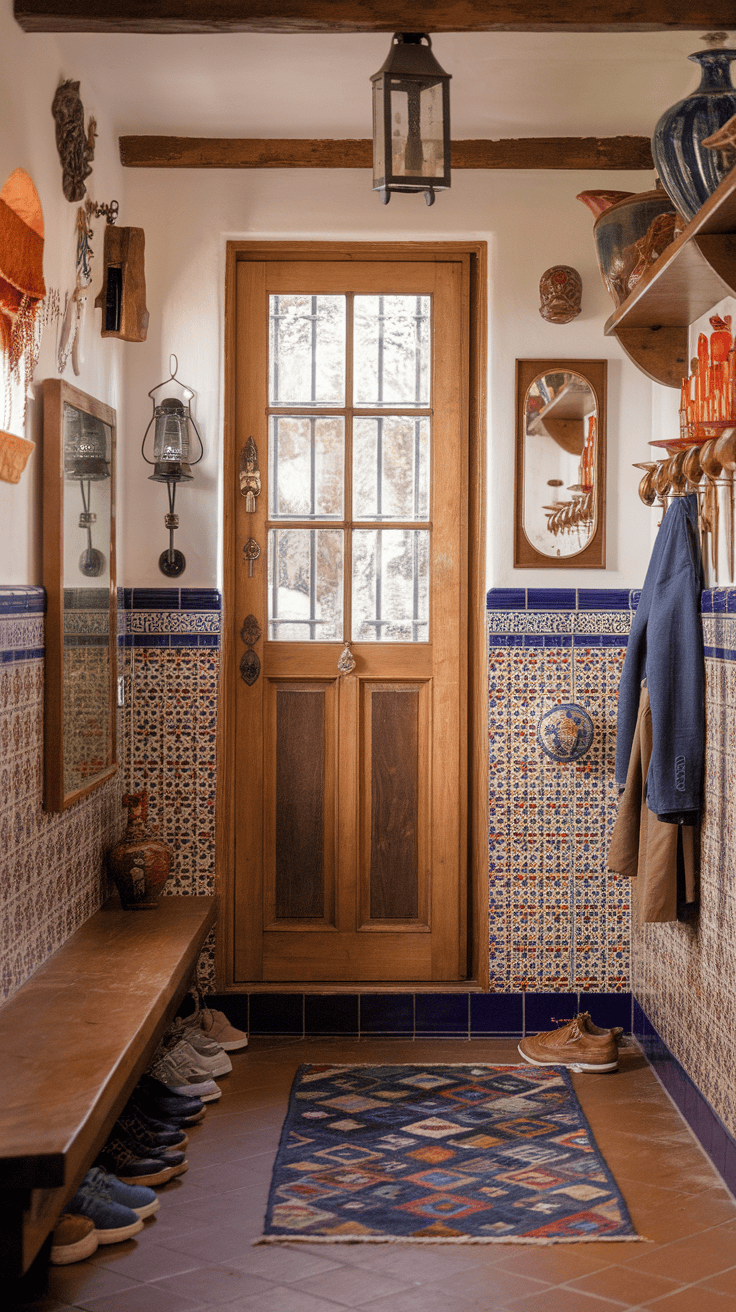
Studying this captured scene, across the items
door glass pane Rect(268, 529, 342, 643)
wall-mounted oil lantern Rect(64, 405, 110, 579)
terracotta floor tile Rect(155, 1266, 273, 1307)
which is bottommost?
terracotta floor tile Rect(155, 1266, 273, 1307)

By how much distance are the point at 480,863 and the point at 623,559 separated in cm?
112

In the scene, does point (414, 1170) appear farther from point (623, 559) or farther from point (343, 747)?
point (623, 559)

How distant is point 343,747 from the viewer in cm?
421

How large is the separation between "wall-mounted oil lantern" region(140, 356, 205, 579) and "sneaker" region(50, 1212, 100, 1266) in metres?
2.09

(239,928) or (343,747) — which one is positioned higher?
(343,747)

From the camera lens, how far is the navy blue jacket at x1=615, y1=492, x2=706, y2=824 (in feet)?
10.5

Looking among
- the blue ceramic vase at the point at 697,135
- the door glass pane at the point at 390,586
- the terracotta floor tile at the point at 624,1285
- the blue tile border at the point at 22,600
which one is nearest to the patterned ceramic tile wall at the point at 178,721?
the door glass pane at the point at 390,586

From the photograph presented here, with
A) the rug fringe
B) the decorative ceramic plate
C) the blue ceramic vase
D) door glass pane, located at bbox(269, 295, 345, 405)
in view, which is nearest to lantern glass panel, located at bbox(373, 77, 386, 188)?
the blue ceramic vase

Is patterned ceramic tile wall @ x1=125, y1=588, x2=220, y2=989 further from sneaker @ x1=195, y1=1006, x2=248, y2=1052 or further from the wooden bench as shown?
the wooden bench

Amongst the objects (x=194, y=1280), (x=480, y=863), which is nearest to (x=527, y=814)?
(x=480, y=863)

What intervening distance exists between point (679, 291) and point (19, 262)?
1.59 m

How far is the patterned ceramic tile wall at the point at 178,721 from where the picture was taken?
161 inches

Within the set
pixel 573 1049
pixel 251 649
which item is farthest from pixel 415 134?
pixel 573 1049

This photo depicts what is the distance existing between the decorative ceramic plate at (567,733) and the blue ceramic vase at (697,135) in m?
1.72
